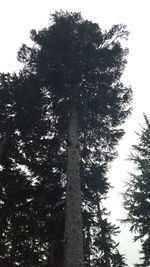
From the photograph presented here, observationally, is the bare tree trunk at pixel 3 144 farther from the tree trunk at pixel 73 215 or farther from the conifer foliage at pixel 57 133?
the tree trunk at pixel 73 215

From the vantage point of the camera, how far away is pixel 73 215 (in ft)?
27.7

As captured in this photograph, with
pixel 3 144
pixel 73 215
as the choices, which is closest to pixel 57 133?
pixel 3 144

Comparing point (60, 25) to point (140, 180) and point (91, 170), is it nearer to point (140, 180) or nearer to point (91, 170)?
point (91, 170)

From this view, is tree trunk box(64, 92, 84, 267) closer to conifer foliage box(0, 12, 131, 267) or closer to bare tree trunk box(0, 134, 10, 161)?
conifer foliage box(0, 12, 131, 267)

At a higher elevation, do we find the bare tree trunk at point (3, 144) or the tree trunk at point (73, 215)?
the bare tree trunk at point (3, 144)

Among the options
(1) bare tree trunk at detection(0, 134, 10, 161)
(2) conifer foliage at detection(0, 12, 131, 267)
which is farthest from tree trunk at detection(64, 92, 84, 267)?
(1) bare tree trunk at detection(0, 134, 10, 161)

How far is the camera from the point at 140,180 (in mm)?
14391

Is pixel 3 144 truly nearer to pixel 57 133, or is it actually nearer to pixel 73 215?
pixel 57 133

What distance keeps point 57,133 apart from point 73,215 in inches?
284

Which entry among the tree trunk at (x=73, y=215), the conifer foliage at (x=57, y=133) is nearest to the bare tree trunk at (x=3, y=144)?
the conifer foliage at (x=57, y=133)

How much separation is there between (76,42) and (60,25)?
1882mm

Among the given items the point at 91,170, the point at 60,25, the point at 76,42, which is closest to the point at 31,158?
the point at 91,170

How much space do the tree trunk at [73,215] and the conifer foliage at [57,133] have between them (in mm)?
120

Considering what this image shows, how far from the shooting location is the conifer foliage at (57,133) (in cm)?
1218
